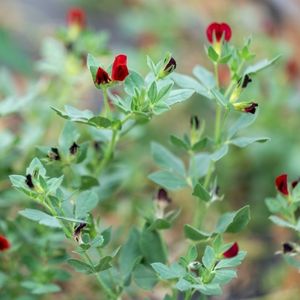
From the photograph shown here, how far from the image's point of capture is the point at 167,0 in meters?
3.09

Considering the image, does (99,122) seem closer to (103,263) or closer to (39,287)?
(103,263)

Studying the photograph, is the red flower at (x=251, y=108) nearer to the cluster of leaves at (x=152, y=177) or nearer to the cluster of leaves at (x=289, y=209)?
the cluster of leaves at (x=152, y=177)

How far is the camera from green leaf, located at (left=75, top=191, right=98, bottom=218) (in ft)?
3.50

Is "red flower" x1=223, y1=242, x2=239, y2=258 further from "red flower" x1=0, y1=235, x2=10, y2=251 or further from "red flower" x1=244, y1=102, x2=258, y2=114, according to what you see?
"red flower" x1=0, y1=235, x2=10, y2=251

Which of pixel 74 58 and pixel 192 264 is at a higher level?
pixel 74 58

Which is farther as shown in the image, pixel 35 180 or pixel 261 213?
pixel 261 213

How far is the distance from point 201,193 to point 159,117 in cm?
119

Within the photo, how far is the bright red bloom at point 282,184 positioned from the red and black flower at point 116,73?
0.30 metres

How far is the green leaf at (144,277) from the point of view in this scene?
116 cm

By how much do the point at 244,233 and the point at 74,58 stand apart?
2.17ft

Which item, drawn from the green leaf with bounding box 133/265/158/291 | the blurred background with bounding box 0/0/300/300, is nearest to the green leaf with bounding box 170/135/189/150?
the green leaf with bounding box 133/265/158/291

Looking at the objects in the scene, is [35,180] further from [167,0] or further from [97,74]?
[167,0]

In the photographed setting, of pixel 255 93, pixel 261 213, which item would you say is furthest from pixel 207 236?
pixel 255 93

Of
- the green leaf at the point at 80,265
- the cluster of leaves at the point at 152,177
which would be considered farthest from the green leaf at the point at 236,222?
the green leaf at the point at 80,265
